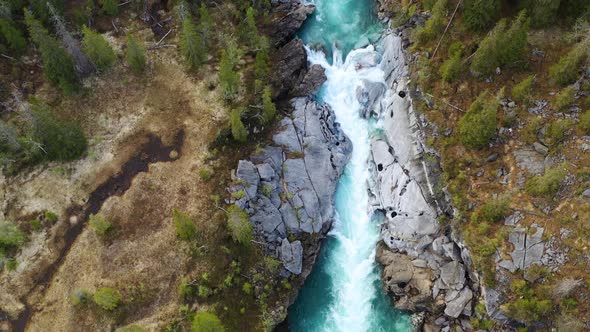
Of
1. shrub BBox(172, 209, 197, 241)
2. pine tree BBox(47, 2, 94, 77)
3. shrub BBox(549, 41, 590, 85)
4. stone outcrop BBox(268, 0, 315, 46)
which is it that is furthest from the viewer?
stone outcrop BBox(268, 0, 315, 46)

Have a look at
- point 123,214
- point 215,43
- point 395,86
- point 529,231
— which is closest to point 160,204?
point 123,214

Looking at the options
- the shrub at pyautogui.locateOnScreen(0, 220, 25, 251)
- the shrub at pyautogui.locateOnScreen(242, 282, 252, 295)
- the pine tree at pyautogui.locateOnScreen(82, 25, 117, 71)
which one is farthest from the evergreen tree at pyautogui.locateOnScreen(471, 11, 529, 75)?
the shrub at pyautogui.locateOnScreen(0, 220, 25, 251)

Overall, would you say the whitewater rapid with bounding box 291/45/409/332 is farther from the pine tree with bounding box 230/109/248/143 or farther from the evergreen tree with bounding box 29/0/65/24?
the evergreen tree with bounding box 29/0/65/24

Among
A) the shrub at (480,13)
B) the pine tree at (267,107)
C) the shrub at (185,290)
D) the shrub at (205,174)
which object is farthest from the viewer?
the pine tree at (267,107)

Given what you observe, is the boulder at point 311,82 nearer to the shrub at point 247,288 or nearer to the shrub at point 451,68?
the shrub at point 451,68

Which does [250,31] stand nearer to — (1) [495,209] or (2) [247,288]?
(2) [247,288]

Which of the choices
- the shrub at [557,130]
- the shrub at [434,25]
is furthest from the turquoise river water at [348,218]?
the shrub at [557,130]

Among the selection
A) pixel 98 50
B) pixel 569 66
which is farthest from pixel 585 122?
pixel 98 50
